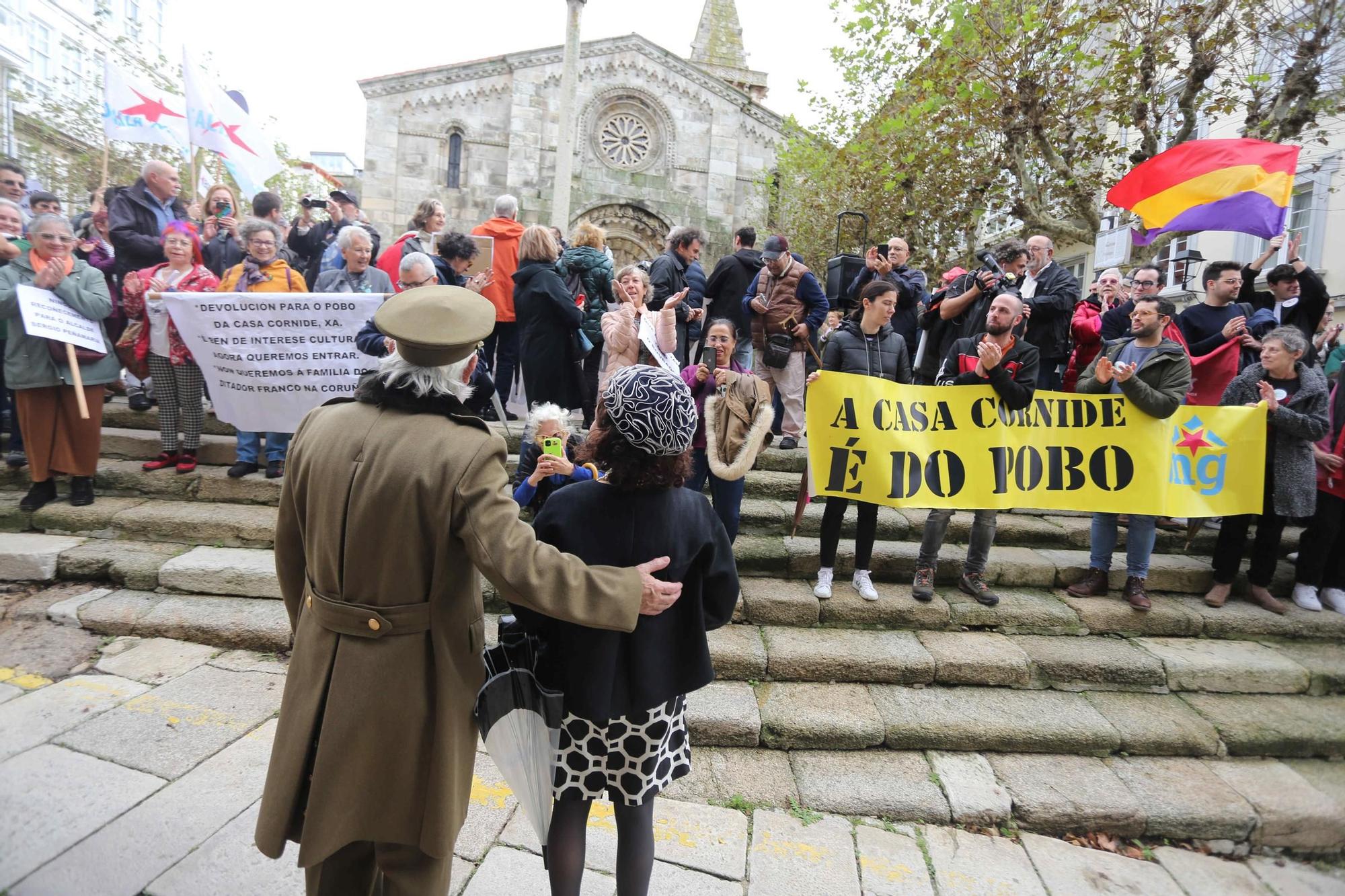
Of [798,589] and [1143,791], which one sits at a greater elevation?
[798,589]

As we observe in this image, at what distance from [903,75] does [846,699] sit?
11.2 meters

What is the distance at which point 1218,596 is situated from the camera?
5.22 meters

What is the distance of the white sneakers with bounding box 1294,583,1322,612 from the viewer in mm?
5215

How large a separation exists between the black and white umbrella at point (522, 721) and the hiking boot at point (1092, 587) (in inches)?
177

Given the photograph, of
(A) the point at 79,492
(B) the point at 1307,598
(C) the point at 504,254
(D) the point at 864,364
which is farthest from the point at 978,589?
(A) the point at 79,492

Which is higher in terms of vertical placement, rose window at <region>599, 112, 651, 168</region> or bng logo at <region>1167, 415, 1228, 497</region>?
rose window at <region>599, 112, 651, 168</region>

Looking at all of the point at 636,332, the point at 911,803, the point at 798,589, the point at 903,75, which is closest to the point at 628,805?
the point at 911,803

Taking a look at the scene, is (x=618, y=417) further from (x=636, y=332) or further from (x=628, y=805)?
(x=636, y=332)

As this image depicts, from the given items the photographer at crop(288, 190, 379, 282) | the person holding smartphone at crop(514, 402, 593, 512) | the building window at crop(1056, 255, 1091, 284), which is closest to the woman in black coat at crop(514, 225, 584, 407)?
the person holding smartphone at crop(514, 402, 593, 512)

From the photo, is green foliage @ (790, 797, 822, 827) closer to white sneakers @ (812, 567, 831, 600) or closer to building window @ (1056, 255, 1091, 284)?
white sneakers @ (812, 567, 831, 600)

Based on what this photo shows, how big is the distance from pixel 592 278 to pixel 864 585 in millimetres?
3416

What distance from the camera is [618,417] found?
77.8 inches

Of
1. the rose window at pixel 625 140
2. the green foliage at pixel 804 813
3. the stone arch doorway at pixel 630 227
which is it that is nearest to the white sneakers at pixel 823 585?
the green foliage at pixel 804 813

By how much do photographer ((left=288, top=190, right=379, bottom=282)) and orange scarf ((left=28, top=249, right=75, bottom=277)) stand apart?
2.40 m
